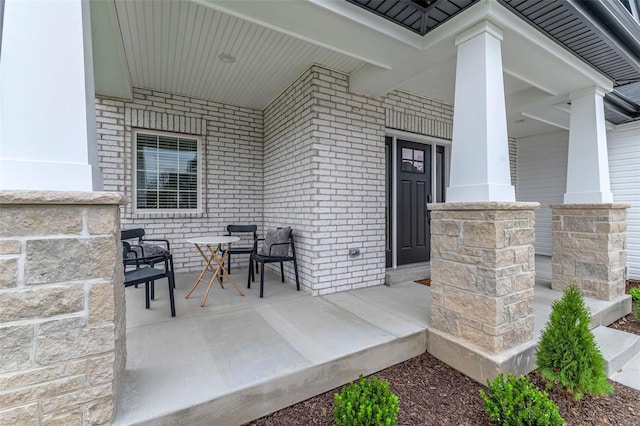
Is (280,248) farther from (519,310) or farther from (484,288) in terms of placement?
(519,310)

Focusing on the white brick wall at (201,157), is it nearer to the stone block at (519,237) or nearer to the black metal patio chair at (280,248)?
the black metal patio chair at (280,248)

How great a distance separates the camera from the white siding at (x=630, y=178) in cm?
496

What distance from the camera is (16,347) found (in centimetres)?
126

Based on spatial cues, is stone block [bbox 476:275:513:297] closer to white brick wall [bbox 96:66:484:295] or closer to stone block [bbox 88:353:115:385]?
white brick wall [bbox 96:66:484:295]

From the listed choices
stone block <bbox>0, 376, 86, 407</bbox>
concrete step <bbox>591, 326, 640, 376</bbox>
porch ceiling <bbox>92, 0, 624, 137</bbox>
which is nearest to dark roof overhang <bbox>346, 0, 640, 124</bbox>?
porch ceiling <bbox>92, 0, 624, 137</bbox>

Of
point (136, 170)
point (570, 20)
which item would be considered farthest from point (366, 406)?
point (136, 170)

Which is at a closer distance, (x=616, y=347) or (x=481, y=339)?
(x=481, y=339)

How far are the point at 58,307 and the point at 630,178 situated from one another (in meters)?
7.66

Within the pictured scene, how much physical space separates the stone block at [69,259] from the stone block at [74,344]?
0.26 metres

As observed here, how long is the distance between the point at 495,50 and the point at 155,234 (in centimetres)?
453

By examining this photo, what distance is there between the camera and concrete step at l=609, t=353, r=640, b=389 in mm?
2195

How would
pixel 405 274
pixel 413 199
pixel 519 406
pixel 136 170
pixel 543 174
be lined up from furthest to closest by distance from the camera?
pixel 543 174 < pixel 413 199 < pixel 136 170 < pixel 405 274 < pixel 519 406

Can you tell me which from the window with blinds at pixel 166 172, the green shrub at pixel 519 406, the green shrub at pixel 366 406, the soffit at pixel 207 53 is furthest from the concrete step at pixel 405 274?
the window with blinds at pixel 166 172

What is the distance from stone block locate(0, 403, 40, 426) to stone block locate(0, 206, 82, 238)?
77 cm
